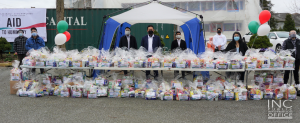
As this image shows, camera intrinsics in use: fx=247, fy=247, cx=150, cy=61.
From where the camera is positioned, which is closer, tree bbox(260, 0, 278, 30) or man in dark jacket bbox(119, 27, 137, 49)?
man in dark jacket bbox(119, 27, 137, 49)

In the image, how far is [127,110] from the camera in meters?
4.80

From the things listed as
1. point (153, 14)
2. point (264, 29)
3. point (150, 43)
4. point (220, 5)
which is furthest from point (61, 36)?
point (220, 5)

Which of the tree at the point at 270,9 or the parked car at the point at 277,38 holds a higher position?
the tree at the point at 270,9

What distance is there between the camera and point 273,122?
13.5ft

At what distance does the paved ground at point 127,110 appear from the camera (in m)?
4.27

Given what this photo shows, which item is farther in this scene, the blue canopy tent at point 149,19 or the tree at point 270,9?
the tree at point 270,9

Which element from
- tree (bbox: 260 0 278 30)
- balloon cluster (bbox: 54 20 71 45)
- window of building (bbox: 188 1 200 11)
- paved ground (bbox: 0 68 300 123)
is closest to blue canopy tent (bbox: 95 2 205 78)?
balloon cluster (bbox: 54 20 71 45)

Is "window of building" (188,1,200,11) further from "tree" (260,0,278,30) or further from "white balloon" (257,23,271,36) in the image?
"white balloon" (257,23,271,36)

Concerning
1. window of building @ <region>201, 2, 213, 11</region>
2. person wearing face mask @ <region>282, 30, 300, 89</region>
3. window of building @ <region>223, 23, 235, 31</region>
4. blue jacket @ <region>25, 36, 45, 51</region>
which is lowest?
person wearing face mask @ <region>282, 30, 300, 89</region>

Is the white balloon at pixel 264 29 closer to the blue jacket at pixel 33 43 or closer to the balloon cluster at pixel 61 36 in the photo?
the balloon cluster at pixel 61 36

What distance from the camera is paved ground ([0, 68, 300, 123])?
4.27 metres

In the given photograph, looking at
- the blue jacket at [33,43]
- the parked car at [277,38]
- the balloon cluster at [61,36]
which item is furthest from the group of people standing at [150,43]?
the parked car at [277,38]

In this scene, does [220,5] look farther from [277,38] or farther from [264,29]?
[264,29]

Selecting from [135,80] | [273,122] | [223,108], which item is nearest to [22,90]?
[135,80]
